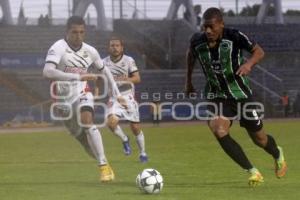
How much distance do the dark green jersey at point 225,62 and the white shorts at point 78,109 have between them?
1.72 metres

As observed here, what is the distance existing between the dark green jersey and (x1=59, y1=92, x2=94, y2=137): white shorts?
5.63 ft

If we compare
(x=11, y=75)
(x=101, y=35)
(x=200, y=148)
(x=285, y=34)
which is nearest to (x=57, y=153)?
(x=200, y=148)

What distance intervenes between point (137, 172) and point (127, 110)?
288 centimetres

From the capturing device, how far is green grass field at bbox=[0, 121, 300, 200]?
9516 mm

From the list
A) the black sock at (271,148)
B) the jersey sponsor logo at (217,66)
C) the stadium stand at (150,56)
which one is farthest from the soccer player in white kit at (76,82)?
the stadium stand at (150,56)

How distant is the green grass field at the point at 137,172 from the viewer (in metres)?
9.52

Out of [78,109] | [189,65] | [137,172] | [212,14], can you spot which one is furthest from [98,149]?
[212,14]

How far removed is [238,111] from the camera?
34.7 ft

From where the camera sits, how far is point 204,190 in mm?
9930

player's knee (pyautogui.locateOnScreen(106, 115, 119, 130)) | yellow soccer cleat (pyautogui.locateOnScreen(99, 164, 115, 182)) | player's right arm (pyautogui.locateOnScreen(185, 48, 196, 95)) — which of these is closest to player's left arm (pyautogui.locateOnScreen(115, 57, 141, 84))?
player's knee (pyautogui.locateOnScreen(106, 115, 119, 130))

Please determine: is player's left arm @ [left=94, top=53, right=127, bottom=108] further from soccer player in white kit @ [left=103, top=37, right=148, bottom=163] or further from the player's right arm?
soccer player in white kit @ [left=103, top=37, right=148, bottom=163]

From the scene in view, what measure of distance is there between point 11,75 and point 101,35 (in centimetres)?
604

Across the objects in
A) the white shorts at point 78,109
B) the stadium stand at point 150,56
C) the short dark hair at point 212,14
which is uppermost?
the short dark hair at point 212,14

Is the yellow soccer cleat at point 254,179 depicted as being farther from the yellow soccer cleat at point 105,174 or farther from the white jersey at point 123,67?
the white jersey at point 123,67
